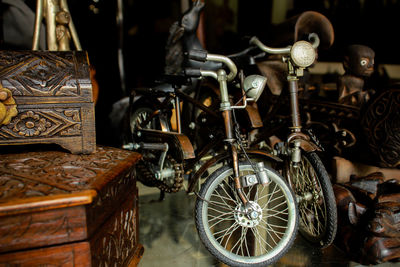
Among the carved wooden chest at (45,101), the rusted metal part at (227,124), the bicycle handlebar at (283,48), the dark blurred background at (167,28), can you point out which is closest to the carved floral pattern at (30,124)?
the carved wooden chest at (45,101)

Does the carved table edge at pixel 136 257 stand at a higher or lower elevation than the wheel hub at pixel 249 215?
lower

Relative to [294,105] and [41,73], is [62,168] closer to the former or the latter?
[41,73]

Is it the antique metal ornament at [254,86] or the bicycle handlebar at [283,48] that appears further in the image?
the bicycle handlebar at [283,48]

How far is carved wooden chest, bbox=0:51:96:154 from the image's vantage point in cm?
143

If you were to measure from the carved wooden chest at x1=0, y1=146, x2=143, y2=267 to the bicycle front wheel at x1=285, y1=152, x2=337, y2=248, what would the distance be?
1.06 metres

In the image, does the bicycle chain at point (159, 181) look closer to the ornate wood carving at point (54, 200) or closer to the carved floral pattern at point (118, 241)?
the carved floral pattern at point (118, 241)

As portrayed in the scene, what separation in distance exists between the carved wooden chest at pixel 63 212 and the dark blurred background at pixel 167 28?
7.78 feet

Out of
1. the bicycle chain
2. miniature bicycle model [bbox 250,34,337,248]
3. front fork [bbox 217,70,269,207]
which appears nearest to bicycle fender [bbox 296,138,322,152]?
miniature bicycle model [bbox 250,34,337,248]

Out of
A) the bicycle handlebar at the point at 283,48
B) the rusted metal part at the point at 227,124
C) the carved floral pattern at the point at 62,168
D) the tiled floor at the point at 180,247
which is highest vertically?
the bicycle handlebar at the point at 283,48

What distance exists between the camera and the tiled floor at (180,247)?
66.2 inches

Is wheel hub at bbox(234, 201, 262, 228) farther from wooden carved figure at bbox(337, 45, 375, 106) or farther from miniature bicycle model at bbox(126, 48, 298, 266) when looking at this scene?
wooden carved figure at bbox(337, 45, 375, 106)

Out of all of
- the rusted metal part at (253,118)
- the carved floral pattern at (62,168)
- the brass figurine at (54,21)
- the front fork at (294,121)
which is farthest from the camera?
the brass figurine at (54,21)

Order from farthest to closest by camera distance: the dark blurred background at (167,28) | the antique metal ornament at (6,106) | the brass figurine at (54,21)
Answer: the dark blurred background at (167,28) → the brass figurine at (54,21) → the antique metal ornament at (6,106)

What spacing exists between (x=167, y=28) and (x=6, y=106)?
285 cm
